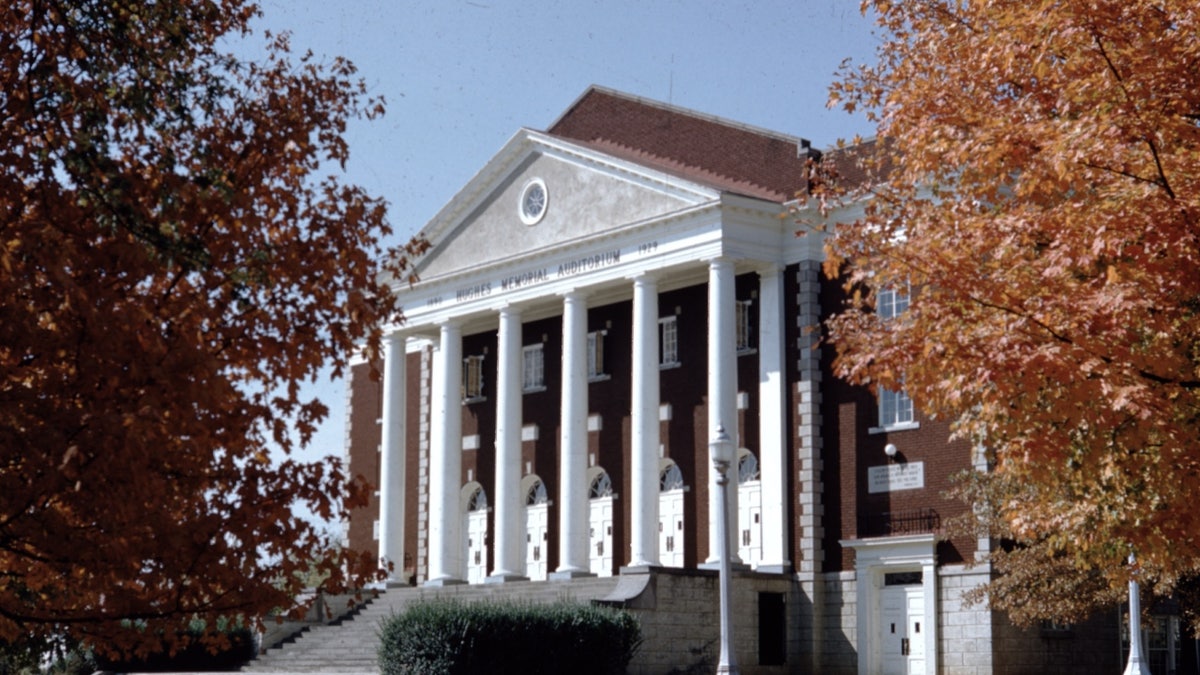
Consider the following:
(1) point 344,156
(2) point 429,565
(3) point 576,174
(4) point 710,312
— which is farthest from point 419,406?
(1) point 344,156

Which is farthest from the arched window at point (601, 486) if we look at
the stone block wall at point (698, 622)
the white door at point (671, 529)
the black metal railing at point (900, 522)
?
the black metal railing at point (900, 522)

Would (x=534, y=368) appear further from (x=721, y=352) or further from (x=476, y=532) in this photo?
(x=721, y=352)

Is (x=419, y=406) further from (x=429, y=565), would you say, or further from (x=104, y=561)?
(x=104, y=561)

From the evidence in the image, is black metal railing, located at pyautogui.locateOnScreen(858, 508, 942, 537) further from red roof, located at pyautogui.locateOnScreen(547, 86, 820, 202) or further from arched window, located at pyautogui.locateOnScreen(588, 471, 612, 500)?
red roof, located at pyautogui.locateOnScreen(547, 86, 820, 202)

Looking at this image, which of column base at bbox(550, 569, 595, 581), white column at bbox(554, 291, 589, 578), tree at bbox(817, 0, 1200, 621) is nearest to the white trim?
white column at bbox(554, 291, 589, 578)

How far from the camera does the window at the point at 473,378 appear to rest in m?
51.3

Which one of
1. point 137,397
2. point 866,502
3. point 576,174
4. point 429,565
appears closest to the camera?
point 137,397

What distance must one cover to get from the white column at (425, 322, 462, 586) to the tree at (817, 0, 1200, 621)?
3165 centimetres

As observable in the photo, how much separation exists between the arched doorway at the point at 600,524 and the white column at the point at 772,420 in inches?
212

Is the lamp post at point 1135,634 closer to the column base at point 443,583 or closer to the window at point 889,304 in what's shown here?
the window at point 889,304

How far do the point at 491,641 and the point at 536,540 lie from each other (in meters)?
16.1

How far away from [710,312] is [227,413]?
97.3 feet

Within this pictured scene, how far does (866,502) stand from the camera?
134 ft

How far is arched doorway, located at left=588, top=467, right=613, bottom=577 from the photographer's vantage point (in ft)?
152
